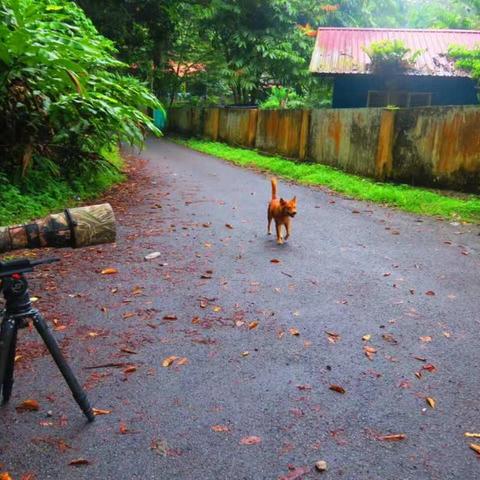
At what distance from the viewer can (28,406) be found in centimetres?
269

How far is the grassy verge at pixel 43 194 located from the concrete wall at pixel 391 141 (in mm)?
5693

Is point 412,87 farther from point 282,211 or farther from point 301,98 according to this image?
point 282,211

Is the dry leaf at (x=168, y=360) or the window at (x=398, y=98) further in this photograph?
the window at (x=398, y=98)

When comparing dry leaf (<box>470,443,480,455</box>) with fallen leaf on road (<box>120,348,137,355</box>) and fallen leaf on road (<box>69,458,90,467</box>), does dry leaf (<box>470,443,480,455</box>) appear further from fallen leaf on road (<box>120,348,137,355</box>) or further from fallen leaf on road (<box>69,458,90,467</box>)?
fallen leaf on road (<box>120,348,137,355</box>)

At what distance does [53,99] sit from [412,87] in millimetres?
12399

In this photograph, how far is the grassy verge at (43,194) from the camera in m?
6.60

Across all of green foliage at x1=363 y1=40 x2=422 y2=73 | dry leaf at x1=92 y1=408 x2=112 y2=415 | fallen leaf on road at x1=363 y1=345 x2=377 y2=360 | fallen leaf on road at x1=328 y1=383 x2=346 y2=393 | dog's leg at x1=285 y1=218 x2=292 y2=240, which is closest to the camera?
dry leaf at x1=92 y1=408 x2=112 y2=415

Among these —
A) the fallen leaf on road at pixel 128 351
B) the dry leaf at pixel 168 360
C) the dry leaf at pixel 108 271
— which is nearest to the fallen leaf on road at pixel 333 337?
the dry leaf at pixel 168 360

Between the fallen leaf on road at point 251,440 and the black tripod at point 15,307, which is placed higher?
the black tripod at point 15,307

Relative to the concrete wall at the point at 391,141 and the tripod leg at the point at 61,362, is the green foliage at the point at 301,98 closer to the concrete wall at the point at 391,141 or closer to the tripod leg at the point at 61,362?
the concrete wall at the point at 391,141

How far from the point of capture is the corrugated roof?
1509cm

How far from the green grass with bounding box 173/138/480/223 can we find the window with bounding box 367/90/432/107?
4751 millimetres

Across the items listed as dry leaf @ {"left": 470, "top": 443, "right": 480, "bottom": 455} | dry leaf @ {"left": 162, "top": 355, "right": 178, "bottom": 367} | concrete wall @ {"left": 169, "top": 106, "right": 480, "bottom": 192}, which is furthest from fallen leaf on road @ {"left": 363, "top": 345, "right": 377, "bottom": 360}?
concrete wall @ {"left": 169, "top": 106, "right": 480, "bottom": 192}

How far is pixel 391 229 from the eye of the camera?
6.79m
